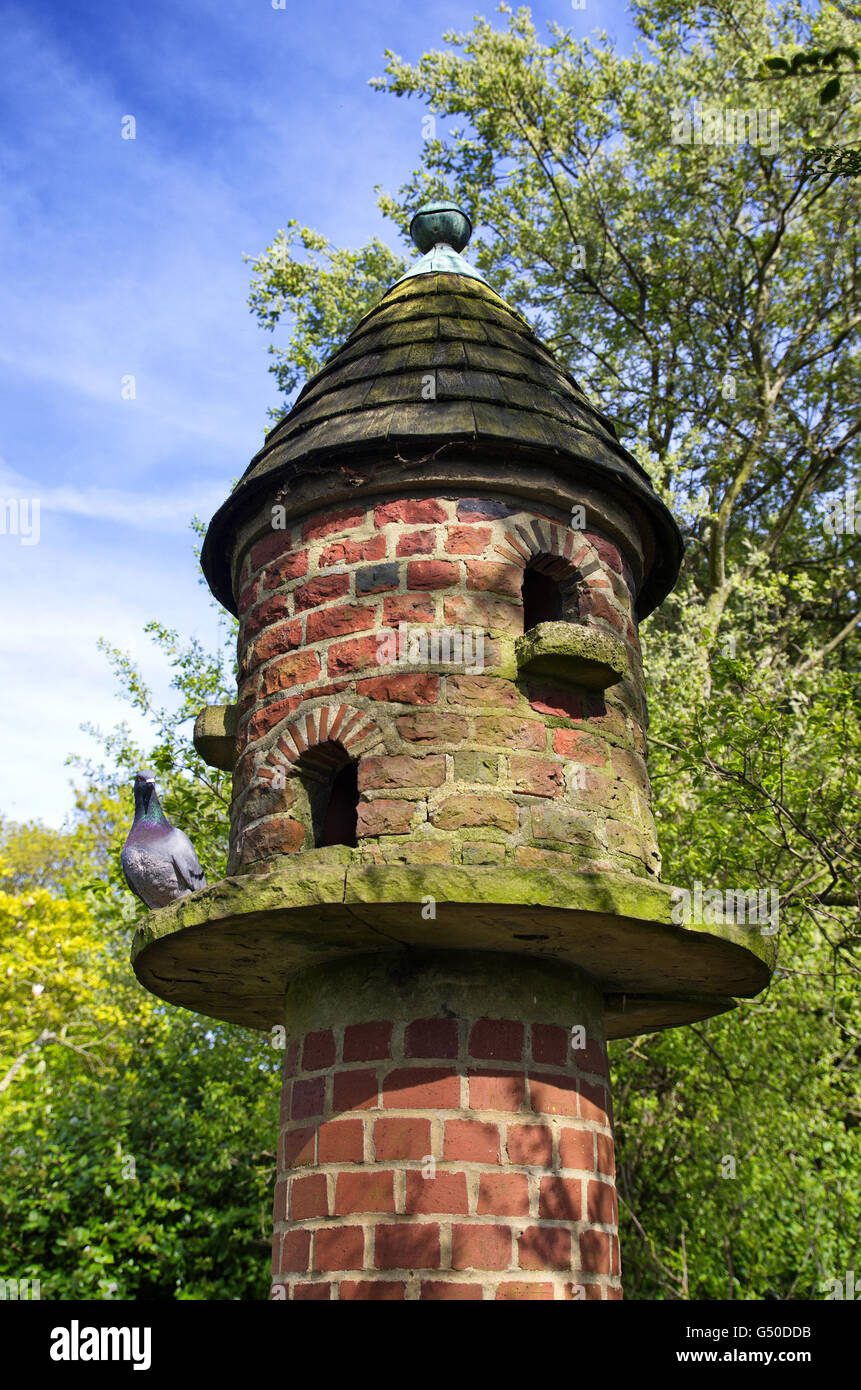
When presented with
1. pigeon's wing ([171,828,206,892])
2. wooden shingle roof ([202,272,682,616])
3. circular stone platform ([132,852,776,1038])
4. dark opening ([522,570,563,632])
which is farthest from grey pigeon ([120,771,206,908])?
dark opening ([522,570,563,632])

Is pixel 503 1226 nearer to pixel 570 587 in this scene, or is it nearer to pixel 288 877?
pixel 288 877

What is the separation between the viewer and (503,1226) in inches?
131

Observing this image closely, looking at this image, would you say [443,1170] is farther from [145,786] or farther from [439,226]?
[439,226]

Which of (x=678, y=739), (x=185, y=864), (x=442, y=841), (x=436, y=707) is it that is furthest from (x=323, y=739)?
(x=678, y=739)

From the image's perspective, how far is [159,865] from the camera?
13.0 ft

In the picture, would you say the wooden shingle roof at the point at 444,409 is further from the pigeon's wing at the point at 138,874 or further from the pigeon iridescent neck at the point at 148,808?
the pigeon's wing at the point at 138,874

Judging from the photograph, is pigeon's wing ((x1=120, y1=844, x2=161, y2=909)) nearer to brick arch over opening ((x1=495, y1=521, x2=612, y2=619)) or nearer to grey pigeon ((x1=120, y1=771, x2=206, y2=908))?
grey pigeon ((x1=120, y1=771, x2=206, y2=908))

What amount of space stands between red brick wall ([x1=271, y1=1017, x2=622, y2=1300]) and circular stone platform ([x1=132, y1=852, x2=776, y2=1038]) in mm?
293

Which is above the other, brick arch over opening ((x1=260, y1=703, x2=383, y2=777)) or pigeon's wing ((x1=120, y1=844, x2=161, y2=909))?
Answer: brick arch over opening ((x1=260, y1=703, x2=383, y2=777))

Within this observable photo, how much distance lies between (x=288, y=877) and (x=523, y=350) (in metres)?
2.48

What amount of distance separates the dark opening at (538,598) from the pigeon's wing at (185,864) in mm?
1516

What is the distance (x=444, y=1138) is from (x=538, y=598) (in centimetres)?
204

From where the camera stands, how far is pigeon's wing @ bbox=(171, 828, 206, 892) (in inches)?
157
